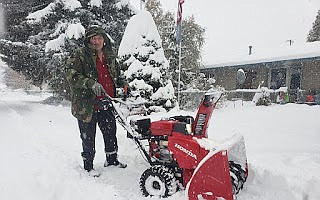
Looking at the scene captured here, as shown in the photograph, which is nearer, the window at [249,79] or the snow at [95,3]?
the snow at [95,3]

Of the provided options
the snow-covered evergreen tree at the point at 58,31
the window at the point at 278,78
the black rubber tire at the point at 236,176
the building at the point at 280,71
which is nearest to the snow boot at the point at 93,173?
the black rubber tire at the point at 236,176

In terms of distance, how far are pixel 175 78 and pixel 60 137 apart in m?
9.45

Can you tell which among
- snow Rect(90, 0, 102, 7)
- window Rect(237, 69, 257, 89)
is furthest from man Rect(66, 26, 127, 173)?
window Rect(237, 69, 257, 89)

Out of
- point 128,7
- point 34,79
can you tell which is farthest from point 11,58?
point 128,7

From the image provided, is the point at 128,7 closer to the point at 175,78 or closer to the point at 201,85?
the point at 175,78

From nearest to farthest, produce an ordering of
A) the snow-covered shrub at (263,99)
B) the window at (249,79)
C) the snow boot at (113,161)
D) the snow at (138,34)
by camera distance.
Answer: the snow boot at (113,161), the snow at (138,34), the snow-covered shrub at (263,99), the window at (249,79)

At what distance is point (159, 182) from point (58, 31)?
1168 cm

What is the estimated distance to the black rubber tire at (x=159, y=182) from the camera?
313 cm

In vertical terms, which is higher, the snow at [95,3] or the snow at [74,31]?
the snow at [95,3]

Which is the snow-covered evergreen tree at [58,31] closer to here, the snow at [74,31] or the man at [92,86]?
the snow at [74,31]

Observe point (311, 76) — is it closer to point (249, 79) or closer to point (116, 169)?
point (249, 79)

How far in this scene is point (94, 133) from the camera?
13.1 feet

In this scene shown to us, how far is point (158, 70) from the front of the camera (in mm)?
9148

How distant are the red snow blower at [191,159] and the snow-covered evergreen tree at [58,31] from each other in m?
10.0
